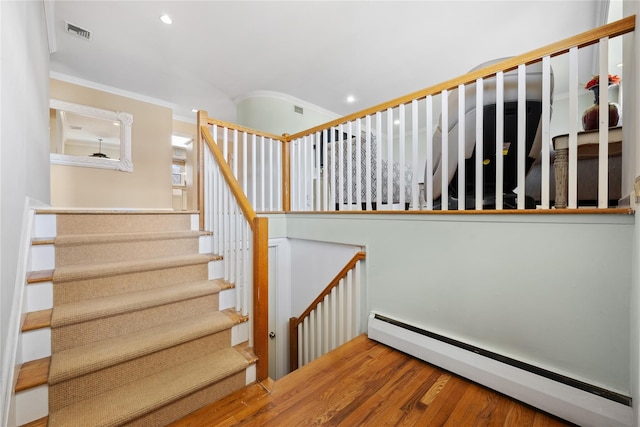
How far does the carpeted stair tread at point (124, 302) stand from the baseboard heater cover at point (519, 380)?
4.54 feet

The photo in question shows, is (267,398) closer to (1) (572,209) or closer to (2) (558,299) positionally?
(2) (558,299)

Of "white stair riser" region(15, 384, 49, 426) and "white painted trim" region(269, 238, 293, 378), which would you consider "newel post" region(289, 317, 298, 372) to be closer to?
"white painted trim" region(269, 238, 293, 378)

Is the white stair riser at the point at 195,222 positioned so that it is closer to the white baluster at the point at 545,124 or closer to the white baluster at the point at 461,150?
the white baluster at the point at 461,150

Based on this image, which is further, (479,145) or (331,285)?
(331,285)

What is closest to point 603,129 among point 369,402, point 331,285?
point 369,402

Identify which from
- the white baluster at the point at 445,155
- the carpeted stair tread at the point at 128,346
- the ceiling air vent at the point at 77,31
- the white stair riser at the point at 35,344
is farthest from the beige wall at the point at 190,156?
the white baluster at the point at 445,155

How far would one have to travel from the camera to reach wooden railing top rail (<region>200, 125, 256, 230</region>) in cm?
158

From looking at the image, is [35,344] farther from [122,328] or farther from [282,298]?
[282,298]

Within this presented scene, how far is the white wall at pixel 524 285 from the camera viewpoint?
1.14 m

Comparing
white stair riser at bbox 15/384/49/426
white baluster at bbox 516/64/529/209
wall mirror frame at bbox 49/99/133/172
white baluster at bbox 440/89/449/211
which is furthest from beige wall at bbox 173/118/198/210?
white baluster at bbox 516/64/529/209

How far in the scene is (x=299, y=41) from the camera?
125 inches

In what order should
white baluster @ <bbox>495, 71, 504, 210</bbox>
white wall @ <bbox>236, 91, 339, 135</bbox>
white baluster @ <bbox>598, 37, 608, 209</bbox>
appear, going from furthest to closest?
white wall @ <bbox>236, 91, 339, 135</bbox>, white baluster @ <bbox>495, 71, 504, 210</bbox>, white baluster @ <bbox>598, 37, 608, 209</bbox>

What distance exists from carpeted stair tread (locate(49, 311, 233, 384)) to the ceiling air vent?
368 cm

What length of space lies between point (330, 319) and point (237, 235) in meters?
1.29
